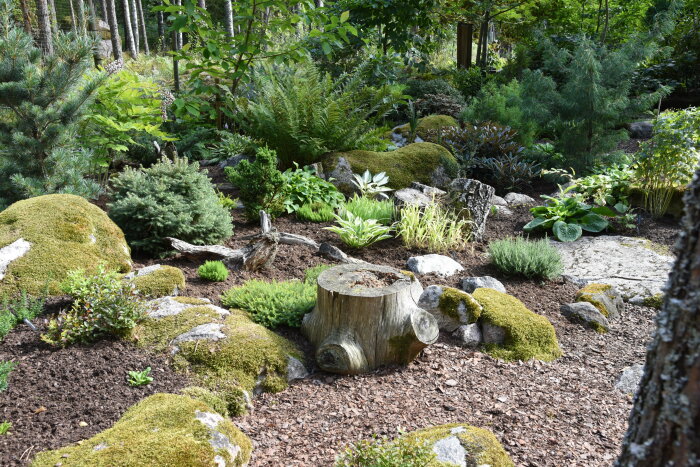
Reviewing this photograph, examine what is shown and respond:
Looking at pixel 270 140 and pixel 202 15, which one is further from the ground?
pixel 202 15

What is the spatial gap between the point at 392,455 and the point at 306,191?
484cm

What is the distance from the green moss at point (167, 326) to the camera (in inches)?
140

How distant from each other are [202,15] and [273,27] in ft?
3.49

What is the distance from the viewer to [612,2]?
54.6 ft

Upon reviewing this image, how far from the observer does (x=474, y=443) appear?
2.61 m

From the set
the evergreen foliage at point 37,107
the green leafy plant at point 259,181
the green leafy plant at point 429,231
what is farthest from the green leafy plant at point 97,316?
the green leafy plant at point 429,231

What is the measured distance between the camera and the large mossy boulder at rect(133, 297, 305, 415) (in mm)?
3326

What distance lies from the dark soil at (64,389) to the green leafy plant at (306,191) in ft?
11.5

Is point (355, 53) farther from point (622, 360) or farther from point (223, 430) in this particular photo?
point (223, 430)

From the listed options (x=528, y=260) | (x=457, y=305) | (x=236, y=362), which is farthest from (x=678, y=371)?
(x=528, y=260)

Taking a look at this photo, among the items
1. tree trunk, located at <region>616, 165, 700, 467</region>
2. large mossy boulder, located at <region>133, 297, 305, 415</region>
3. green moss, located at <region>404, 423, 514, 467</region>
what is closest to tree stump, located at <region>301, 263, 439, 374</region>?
large mossy boulder, located at <region>133, 297, 305, 415</region>

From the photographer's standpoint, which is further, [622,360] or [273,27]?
[273,27]

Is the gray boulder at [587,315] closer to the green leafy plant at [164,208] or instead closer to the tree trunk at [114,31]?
the green leafy plant at [164,208]

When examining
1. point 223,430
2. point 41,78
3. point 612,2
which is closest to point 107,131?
point 41,78
